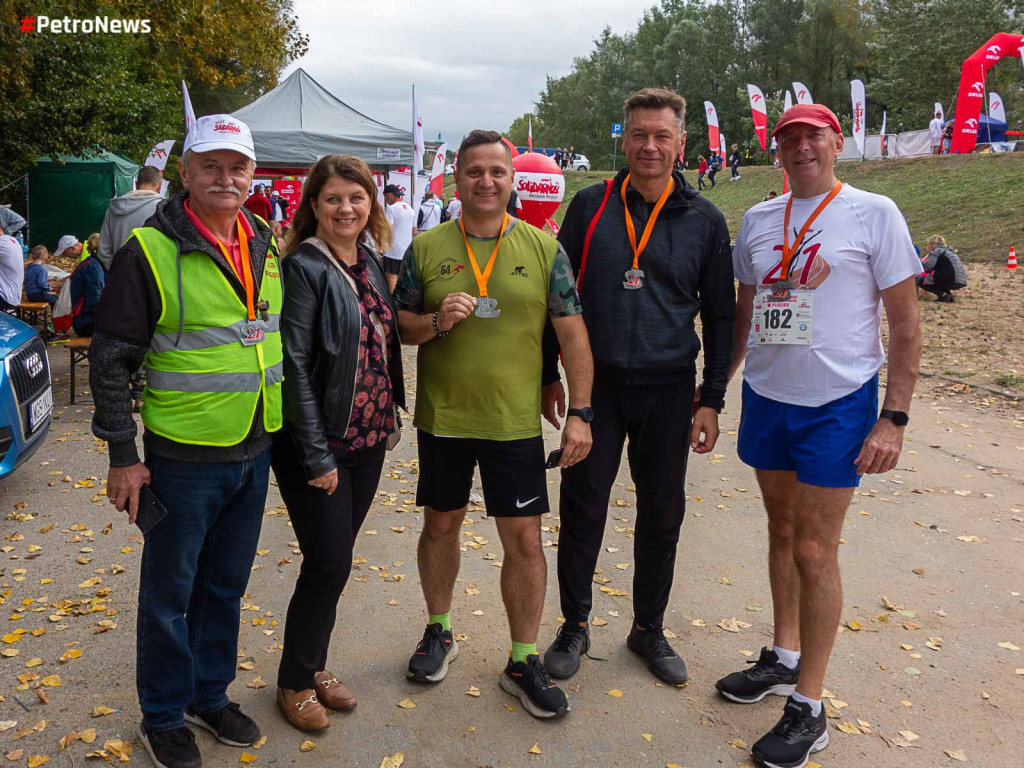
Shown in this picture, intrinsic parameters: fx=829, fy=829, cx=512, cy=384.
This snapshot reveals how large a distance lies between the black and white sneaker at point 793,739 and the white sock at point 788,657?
380 mm

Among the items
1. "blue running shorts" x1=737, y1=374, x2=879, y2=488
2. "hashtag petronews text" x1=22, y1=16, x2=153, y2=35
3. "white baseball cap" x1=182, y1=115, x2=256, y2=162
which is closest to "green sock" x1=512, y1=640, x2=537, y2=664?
"blue running shorts" x1=737, y1=374, x2=879, y2=488

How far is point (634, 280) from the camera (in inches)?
131

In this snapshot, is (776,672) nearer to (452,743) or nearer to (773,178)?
(452,743)

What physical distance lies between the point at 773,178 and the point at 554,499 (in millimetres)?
31197

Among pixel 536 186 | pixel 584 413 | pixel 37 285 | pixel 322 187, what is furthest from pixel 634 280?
pixel 37 285

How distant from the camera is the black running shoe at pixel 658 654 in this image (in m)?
3.55

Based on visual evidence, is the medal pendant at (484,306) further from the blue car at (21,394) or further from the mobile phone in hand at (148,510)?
the blue car at (21,394)

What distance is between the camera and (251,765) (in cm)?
292

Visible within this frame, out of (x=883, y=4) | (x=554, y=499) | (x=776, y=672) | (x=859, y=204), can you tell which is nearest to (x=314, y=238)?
(x=859, y=204)

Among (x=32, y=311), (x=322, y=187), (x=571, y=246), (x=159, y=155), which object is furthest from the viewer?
(x=159, y=155)

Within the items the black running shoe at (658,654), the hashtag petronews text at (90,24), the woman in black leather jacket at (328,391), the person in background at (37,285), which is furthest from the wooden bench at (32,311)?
the black running shoe at (658,654)

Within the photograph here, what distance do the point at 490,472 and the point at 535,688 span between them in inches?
35.2

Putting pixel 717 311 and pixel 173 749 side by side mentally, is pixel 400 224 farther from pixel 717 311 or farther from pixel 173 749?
pixel 173 749

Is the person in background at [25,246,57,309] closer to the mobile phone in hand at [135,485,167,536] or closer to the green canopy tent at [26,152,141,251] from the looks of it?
the mobile phone in hand at [135,485,167,536]
